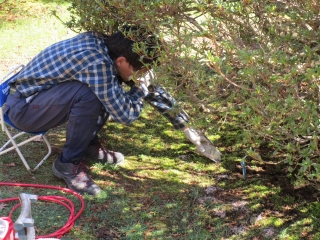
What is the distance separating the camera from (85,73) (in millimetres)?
3537

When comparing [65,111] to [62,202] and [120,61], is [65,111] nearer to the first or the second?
[120,61]

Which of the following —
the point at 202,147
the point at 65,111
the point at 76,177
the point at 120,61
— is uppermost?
the point at 120,61

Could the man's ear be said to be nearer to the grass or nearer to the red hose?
the grass

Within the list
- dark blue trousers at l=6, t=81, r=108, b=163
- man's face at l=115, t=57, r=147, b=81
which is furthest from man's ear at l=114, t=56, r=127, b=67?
dark blue trousers at l=6, t=81, r=108, b=163

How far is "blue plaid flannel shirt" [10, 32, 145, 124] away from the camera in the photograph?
11.6 ft

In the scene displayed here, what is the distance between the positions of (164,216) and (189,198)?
0.96 ft

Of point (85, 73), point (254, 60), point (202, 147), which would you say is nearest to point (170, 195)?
point (202, 147)

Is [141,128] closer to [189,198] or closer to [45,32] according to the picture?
[189,198]

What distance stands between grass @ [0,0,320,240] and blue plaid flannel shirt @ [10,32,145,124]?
0.61 metres

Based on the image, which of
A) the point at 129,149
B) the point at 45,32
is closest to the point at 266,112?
the point at 129,149

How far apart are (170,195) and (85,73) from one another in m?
1.14

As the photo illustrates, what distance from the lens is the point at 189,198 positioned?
370 cm

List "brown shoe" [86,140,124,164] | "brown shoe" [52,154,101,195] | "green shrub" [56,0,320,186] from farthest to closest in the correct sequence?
"brown shoe" [86,140,124,164] → "brown shoe" [52,154,101,195] → "green shrub" [56,0,320,186]

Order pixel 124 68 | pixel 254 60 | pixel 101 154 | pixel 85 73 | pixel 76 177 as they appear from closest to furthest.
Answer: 1. pixel 254 60
2. pixel 85 73
3. pixel 124 68
4. pixel 76 177
5. pixel 101 154
